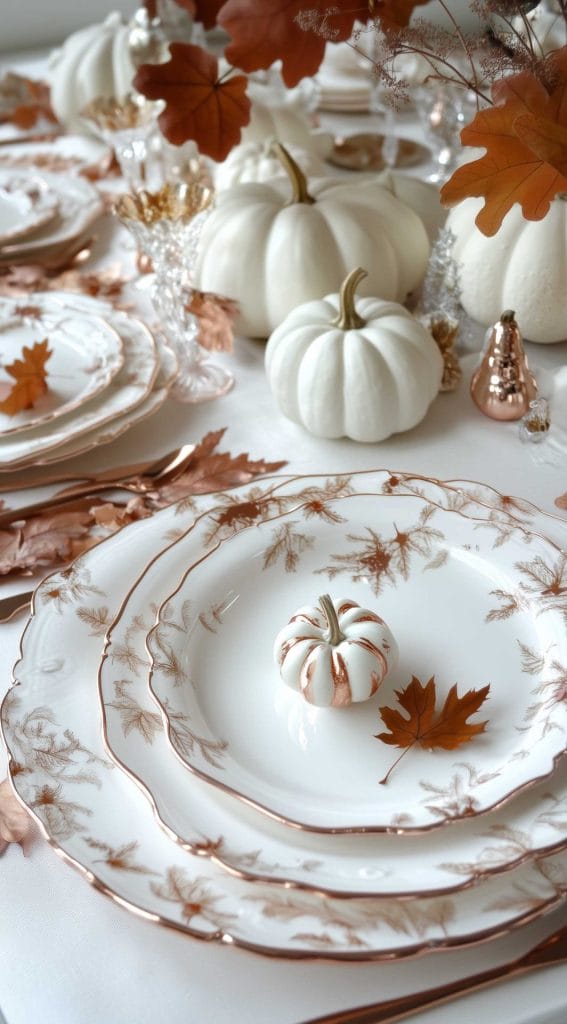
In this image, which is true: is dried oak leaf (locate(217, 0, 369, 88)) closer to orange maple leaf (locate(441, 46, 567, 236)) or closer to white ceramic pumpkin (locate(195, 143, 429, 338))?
white ceramic pumpkin (locate(195, 143, 429, 338))

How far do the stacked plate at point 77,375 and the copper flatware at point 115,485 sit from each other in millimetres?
35

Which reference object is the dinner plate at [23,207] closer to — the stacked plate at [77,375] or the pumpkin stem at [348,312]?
the stacked plate at [77,375]

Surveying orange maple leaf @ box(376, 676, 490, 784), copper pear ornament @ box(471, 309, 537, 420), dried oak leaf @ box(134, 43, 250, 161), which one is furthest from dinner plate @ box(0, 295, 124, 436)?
orange maple leaf @ box(376, 676, 490, 784)

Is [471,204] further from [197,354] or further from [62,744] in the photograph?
[62,744]

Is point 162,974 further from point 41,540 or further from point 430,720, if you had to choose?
point 41,540

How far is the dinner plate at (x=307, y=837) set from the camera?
493mm

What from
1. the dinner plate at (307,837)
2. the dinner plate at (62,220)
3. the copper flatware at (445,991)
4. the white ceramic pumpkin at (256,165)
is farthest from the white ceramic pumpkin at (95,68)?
the copper flatware at (445,991)

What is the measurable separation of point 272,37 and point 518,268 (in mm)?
316

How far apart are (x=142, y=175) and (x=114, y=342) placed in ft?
1.55

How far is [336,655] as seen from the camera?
1.95 ft

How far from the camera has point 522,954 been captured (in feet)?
1.67

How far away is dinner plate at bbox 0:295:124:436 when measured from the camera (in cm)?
93

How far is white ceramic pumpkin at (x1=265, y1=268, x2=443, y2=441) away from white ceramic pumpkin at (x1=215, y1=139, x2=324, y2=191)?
13.4 inches

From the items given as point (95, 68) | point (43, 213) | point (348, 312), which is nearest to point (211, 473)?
point (348, 312)
